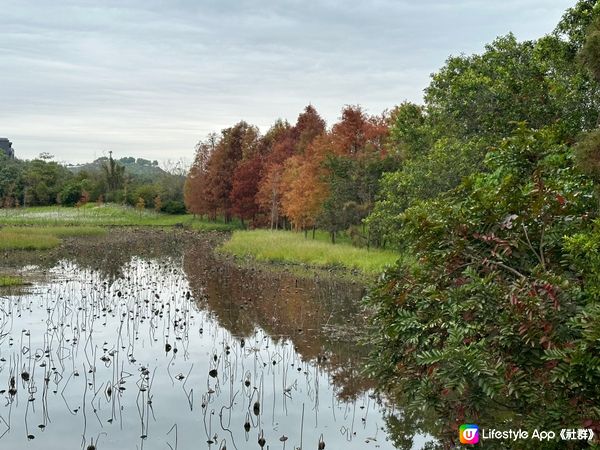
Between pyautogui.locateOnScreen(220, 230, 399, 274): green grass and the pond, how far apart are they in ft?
19.3

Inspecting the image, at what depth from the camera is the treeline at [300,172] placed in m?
36.1

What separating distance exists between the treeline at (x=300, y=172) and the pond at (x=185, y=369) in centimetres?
1378

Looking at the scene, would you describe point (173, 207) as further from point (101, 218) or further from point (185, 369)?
point (185, 369)

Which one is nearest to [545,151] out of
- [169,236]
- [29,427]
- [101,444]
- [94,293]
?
[101,444]

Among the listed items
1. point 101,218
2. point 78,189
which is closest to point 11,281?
point 101,218

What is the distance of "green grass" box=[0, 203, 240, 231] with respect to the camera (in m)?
60.4

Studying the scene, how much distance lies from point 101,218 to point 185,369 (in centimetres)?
5755

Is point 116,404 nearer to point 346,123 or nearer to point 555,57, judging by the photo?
point 555,57

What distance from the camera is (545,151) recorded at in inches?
316

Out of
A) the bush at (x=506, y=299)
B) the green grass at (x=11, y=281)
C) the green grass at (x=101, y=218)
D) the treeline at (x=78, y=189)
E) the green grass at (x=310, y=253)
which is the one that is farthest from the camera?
the treeline at (x=78, y=189)

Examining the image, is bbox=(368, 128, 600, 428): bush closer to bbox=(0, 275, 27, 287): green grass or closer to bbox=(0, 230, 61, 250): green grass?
bbox=(0, 275, 27, 287): green grass

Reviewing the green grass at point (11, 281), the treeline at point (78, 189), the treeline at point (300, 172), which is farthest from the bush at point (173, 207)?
the green grass at point (11, 281)

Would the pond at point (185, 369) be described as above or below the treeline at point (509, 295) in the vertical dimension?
below

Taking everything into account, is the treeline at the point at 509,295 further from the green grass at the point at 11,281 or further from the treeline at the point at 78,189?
the treeline at the point at 78,189
